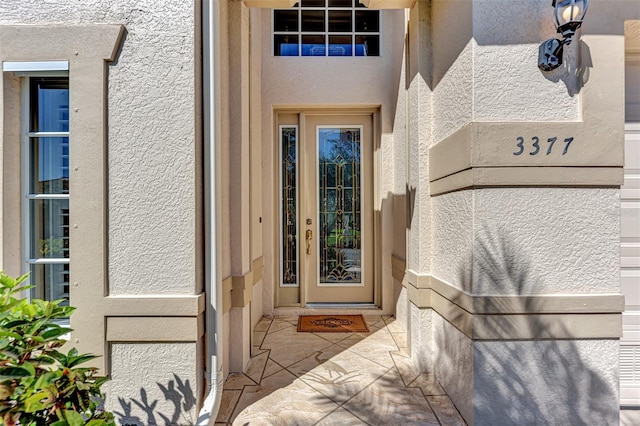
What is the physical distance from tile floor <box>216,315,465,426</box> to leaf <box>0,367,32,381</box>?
1360 mm

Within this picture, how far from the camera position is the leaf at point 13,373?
1447 millimetres

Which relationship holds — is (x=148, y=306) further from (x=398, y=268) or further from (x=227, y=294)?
(x=398, y=268)

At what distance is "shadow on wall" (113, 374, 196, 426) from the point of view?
7.48 feet

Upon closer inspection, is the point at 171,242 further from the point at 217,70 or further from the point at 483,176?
the point at 483,176

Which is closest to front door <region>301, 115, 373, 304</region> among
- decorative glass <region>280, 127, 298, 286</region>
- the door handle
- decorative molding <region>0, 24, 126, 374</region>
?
the door handle

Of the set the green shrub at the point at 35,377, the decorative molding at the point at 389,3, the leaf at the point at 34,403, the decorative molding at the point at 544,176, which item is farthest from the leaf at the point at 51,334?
the decorative molding at the point at 389,3

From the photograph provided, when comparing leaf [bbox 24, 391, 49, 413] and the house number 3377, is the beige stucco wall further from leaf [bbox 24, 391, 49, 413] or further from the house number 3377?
leaf [bbox 24, 391, 49, 413]

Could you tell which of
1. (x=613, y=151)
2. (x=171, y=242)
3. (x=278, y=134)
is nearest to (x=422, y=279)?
(x=613, y=151)

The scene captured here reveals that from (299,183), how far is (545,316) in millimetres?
3474

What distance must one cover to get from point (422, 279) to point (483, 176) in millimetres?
1177

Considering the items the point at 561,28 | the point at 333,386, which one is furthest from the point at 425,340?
the point at 561,28

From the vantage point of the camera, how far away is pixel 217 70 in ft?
8.21

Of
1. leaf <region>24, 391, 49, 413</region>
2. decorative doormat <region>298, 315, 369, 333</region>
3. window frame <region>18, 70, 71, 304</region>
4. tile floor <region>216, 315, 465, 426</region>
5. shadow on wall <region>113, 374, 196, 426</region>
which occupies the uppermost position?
window frame <region>18, 70, 71, 304</region>

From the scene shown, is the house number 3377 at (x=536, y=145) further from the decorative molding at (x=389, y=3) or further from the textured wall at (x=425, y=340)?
the decorative molding at (x=389, y=3)
